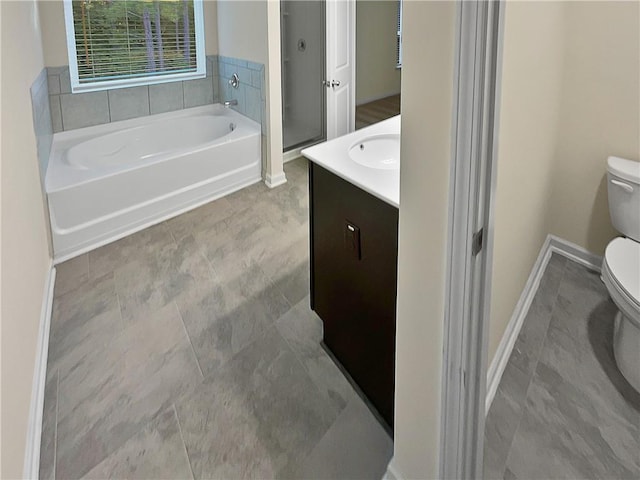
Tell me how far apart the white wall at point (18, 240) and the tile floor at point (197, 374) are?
0.19m

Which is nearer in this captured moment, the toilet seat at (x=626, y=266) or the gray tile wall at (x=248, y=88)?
the toilet seat at (x=626, y=266)

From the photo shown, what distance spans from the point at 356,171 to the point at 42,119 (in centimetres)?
233

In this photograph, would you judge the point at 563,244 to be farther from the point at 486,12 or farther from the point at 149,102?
the point at 149,102

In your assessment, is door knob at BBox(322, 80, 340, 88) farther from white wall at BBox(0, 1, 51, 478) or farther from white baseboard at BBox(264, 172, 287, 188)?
white wall at BBox(0, 1, 51, 478)

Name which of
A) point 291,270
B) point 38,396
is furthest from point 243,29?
point 38,396

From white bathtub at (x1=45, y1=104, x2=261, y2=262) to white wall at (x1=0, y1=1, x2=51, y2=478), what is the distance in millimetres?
315

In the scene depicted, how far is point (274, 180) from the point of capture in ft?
12.4

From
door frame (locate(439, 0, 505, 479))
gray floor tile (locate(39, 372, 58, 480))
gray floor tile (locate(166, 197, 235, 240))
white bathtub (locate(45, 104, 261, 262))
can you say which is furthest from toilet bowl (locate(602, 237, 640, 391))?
white bathtub (locate(45, 104, 261, 262))

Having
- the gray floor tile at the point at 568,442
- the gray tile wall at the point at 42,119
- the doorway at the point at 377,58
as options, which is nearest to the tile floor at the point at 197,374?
the gray floor tile at the point at 568,442

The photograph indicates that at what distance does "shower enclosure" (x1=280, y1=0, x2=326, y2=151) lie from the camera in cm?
429

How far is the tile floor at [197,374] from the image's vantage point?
4.77 feet

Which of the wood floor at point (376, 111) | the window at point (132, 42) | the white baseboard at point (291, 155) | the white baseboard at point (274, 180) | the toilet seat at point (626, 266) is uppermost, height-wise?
the window at point (132, 42)

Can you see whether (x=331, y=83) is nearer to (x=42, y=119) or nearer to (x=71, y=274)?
(x=42, y=119)

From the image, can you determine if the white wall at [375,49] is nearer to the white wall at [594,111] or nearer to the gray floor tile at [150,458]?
the white wall at [594,111]
